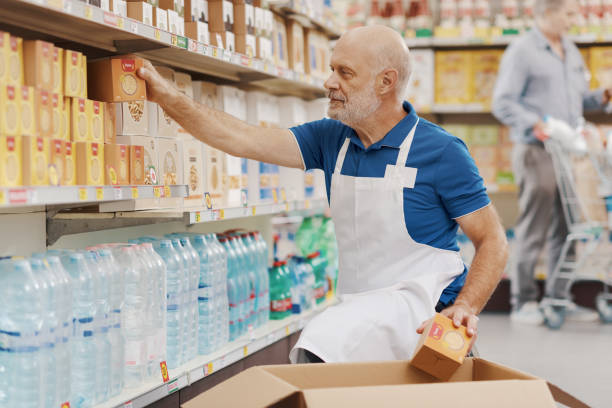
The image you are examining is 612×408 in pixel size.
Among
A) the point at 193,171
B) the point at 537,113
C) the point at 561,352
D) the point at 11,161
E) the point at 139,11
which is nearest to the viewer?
the point at 11,161

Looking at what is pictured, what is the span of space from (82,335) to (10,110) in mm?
774

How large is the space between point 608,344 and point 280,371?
4.08 m

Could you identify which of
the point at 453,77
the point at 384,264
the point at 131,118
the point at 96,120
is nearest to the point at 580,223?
the point at 453,77

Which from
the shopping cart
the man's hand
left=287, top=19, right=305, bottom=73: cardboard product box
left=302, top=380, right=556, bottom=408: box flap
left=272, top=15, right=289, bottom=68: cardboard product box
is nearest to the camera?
left=302, top=380, right=556, bottom=408: box flap

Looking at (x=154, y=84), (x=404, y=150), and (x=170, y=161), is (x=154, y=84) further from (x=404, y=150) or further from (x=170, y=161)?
(x=404, y=150)

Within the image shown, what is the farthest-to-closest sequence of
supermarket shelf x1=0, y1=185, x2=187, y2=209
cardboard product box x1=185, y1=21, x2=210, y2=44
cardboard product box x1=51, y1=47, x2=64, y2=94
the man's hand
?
cardboard product box x1=185, y1=21, x2=210, y2=44, the man's hand, cardboard product box x1=51, y1=47, x2=64, y2=94, supermarket shelf x1=0, y1=185, x2=187, y2=209

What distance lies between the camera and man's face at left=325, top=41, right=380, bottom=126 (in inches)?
105

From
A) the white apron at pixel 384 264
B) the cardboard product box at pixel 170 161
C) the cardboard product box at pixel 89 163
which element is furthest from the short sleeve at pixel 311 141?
the cardboard product box at pixel 89 163

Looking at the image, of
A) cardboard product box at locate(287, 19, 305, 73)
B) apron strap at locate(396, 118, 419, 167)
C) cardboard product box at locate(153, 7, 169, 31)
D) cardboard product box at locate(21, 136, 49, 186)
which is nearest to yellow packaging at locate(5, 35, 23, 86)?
cardboard product box at locate(21, 136, 49, 186)

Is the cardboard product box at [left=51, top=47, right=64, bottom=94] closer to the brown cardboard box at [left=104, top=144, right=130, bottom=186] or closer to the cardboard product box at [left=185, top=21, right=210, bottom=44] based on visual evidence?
the brown cardboard box at [left=104, top=144, right=130, bottom=186]

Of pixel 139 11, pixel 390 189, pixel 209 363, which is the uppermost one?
pixel 139 11

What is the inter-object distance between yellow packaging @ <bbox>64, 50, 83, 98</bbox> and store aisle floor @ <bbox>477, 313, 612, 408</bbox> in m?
2.95

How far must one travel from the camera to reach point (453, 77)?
6754 millimetres

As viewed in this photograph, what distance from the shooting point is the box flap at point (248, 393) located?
5.18 feet
